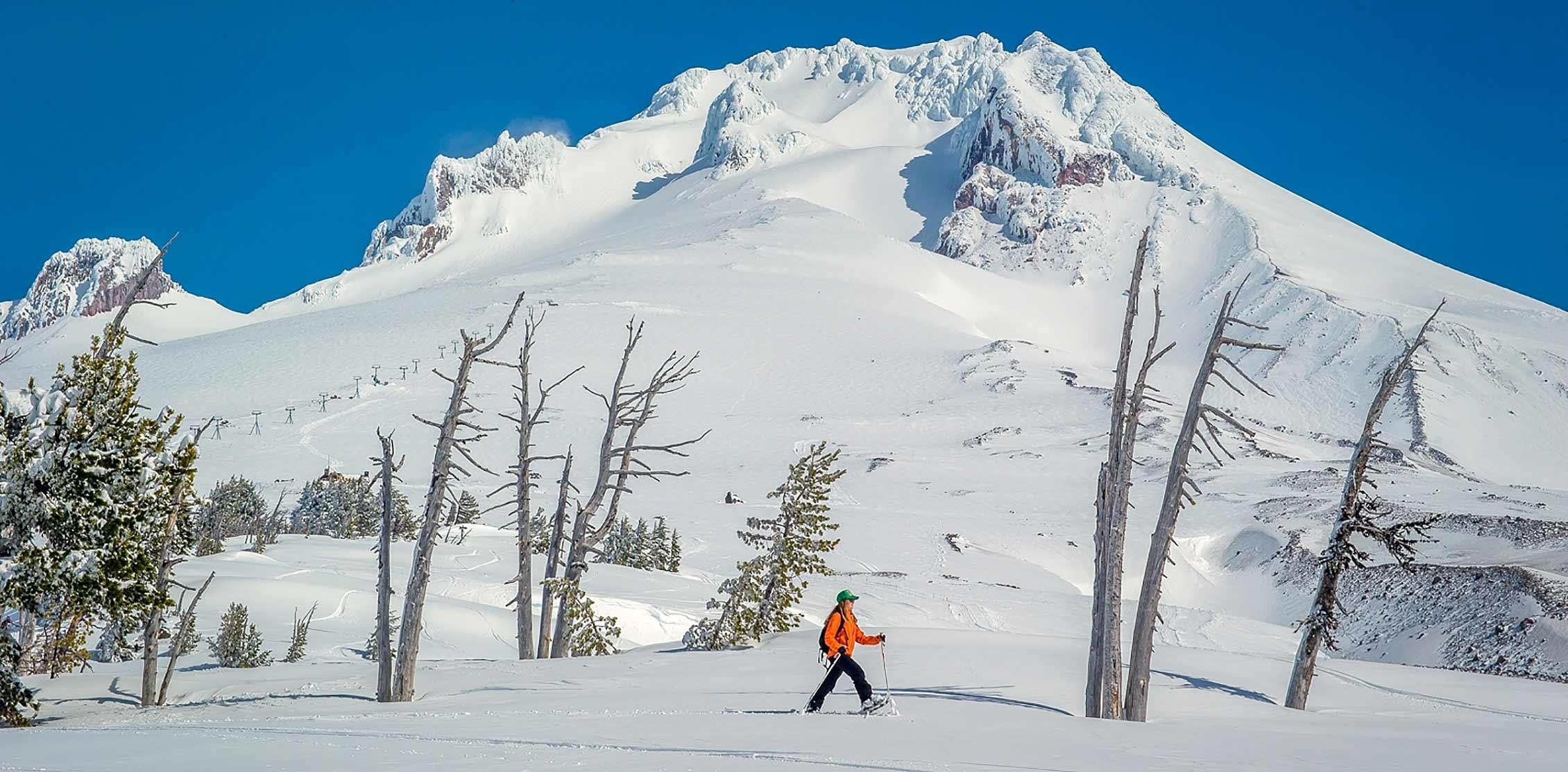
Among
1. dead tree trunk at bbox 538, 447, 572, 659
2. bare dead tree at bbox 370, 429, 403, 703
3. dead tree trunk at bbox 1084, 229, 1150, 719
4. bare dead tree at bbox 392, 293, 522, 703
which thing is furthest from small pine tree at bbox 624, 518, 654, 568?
dead tree trunk at bbox 1084, 229, 1150, 719

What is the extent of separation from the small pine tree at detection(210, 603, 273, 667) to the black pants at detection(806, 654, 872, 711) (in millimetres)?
17311

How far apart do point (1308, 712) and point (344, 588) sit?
27.8 metres

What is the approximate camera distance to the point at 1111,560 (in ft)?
47.5

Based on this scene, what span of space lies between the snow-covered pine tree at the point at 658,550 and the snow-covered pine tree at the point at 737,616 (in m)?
21.5

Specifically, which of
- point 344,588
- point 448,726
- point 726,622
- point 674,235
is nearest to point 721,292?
point 674,235

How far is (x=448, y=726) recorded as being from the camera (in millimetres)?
11523

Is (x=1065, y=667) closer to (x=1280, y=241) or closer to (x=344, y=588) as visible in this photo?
(x=344, y=588)

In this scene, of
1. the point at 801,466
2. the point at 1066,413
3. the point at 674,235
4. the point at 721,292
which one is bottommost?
the point at 801,466

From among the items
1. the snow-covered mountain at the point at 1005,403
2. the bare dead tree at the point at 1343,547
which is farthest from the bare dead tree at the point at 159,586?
the bare dead tree at the point at 1343,547

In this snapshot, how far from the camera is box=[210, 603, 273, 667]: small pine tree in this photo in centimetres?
2439

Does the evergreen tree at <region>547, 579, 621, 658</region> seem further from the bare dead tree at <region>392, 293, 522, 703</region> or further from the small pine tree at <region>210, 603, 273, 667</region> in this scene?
the small pine tree at <region>210, 603, 273, 667</region>

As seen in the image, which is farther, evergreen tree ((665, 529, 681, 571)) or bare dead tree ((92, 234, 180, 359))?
evergreen tree ((665, 529, 681, 571))

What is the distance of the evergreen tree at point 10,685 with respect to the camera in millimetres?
12887

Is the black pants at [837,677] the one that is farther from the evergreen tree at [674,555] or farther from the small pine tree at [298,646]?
the evergreen tree at [674,555]
